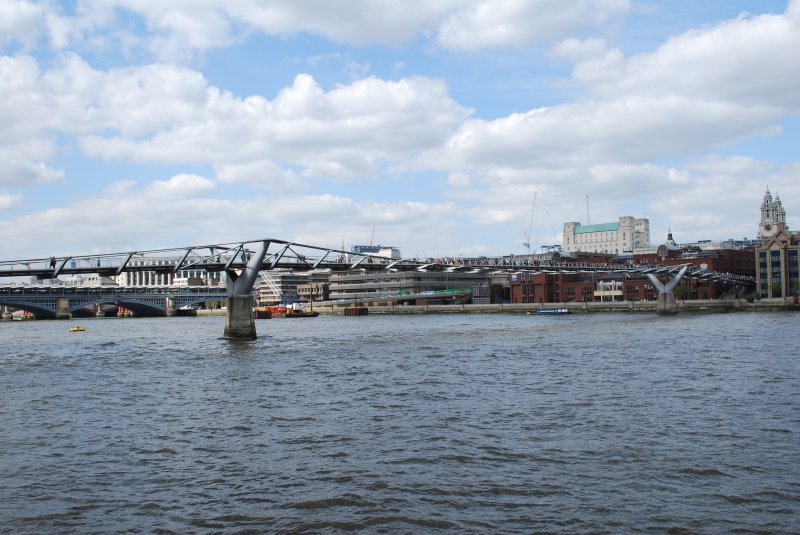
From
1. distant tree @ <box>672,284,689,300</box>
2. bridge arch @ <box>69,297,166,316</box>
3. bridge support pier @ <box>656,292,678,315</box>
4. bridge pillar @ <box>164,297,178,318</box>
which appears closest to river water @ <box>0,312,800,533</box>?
bridge support pier @ <box>656,292,678,315</box>

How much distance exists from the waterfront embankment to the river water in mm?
101011

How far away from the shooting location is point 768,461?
59.5ft

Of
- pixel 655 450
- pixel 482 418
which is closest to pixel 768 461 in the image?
pixel 655 450

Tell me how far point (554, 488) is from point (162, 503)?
8.71 m

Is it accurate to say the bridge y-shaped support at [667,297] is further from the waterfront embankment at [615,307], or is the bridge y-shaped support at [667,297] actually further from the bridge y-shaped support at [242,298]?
the bridge y-shaped support at [242,298]

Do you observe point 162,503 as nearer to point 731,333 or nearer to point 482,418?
point 482,418

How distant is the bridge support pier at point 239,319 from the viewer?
217 feet

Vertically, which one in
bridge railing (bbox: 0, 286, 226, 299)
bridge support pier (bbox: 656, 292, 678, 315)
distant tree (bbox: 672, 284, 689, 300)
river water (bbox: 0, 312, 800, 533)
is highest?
bridge railing (bbox: 0, 286, 226, 299)

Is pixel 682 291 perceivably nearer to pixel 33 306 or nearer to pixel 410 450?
pixel 33 306

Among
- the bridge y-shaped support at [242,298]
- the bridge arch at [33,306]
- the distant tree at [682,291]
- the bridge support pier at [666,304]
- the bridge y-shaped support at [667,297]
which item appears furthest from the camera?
the distant tree at [682,291]

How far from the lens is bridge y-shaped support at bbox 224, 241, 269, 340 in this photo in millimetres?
64750

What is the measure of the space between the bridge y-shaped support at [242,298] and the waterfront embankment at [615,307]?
95.1m

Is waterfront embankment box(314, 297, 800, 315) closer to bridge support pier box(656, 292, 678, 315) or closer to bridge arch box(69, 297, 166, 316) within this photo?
bridge support pier box(656, 292, 678, 315)

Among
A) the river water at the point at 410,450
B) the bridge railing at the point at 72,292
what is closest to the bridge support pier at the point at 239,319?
the river water at the point at 410,450
